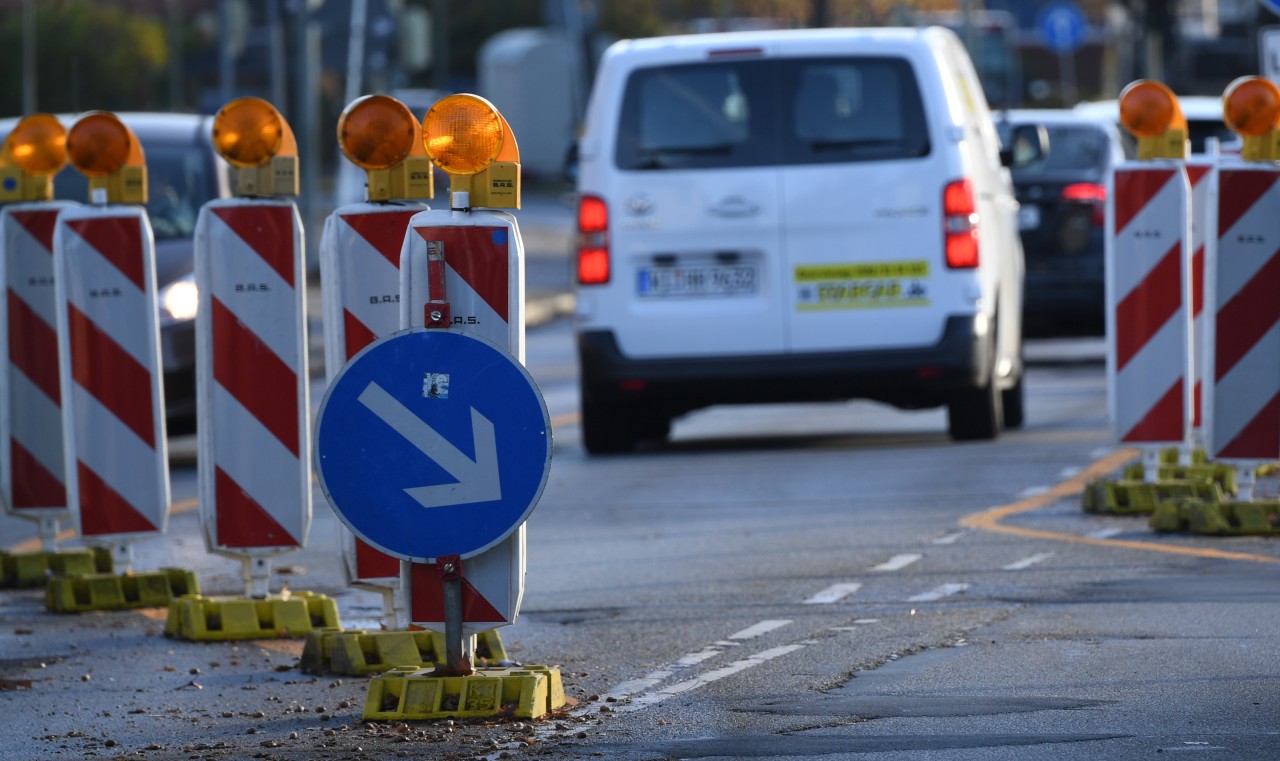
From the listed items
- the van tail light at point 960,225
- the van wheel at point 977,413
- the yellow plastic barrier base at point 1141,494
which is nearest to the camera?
the yellow plastic barrier base at point 1141,494

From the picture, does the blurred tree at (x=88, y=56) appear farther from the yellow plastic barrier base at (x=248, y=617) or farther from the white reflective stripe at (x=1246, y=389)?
the yellow plastic barrier base at (x=248, y=617)

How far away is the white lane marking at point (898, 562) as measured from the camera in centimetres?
935

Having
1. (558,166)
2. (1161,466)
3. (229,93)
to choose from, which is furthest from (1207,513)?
(558,166)

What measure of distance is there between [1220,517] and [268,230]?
381cm

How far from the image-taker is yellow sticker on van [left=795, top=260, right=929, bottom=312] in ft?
43.6

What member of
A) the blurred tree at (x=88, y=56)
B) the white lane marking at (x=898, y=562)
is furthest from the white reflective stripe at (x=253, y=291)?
the blurred tree at (x=88, y=56)

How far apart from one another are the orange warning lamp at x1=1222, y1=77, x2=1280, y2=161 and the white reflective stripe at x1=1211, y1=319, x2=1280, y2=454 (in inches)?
27.1

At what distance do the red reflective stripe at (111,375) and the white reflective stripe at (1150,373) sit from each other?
3841 millimetres

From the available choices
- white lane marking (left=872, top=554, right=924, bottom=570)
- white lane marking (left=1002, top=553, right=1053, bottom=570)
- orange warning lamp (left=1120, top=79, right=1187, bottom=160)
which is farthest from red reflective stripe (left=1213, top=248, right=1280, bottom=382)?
white lane marking (left=872, top=554, right=924, bottom=570)

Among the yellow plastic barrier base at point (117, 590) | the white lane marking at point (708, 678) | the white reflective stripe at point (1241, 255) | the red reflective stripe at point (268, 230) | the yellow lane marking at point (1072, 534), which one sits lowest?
the yellow lane marking at point (1072, 534)

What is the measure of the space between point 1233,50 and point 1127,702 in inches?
1505

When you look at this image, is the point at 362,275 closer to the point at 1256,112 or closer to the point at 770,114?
the point at 1256,112

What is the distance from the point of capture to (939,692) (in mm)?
6809

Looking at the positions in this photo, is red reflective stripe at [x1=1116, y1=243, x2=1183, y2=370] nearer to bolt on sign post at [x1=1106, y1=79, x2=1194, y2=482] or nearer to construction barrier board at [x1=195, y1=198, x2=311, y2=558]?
bolt on sign post at [x1=1106, y1=79, x2=1194, y2=482]
